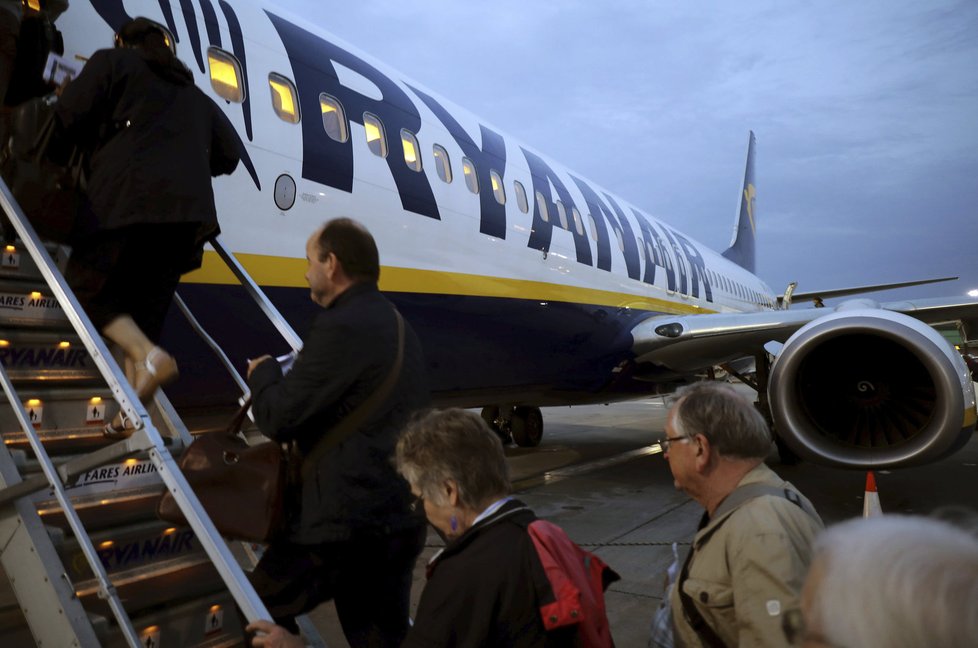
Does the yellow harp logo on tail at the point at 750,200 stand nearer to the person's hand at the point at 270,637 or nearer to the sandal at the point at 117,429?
the sandal at the point at 117,429

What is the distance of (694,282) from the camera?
1116cm

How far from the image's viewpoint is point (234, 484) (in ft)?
5.57

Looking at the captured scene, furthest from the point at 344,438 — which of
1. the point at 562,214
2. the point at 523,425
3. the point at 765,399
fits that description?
the point at 523,425

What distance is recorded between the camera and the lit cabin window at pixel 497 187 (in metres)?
5.80

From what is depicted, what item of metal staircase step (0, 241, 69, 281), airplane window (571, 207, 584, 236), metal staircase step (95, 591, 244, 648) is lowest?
metal staircase step (95, 591, 244, 648)

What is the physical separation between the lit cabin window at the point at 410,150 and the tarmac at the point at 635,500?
8.20 ft

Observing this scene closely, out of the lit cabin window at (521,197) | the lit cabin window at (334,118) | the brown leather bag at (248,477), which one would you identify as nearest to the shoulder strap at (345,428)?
the brown leather bag at (248,477)

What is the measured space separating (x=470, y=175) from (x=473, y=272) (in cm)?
78

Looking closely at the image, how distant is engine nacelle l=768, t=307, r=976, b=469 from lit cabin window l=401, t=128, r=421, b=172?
116 inches

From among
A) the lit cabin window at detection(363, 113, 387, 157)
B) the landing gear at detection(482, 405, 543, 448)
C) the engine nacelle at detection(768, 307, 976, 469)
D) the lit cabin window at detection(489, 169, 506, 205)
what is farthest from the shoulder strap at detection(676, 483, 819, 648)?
the landing gear at detection(482, 405, 543, 448)

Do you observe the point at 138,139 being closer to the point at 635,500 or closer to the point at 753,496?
the point at 753,496

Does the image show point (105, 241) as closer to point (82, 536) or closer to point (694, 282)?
point (82, 536)

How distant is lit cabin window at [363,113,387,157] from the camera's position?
446 cm

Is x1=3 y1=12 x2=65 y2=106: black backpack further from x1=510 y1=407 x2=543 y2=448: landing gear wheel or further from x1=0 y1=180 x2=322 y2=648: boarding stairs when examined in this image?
x1=510 y1=407 x2=543 y2=448: landing gear wheel
